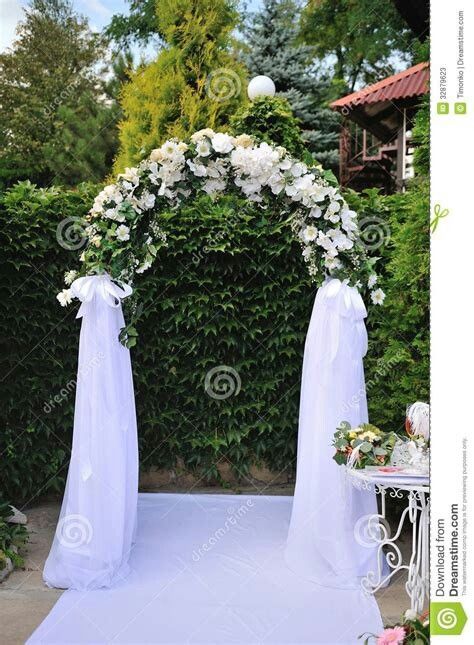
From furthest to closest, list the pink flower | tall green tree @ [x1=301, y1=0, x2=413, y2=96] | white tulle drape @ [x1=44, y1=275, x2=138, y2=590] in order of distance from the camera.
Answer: tall green tree @ [x1=301, y1=0, x2=413, y2=96]
white tulle drape @ [x1=44, y1=275, x2=138, y2=590]
the pink flower

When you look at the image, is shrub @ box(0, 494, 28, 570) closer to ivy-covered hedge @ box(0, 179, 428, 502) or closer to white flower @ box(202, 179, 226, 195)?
ivy-covered hedge @ box(0, 179, 428, 502)

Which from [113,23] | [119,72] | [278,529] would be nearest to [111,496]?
[278,529]

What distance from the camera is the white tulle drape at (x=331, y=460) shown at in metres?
4.36

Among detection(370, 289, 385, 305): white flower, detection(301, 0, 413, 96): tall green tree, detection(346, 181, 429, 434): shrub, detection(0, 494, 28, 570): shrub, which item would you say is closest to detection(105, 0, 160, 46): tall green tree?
detection(301, 0, 413, 96): tall green tree

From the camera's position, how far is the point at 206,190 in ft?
15.1

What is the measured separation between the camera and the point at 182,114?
8.69m

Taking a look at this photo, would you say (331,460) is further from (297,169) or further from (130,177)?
(130,177)

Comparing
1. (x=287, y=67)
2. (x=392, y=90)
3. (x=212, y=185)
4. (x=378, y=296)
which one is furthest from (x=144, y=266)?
(x=287, y=67)

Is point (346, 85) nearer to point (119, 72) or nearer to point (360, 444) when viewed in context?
point (119, 72)

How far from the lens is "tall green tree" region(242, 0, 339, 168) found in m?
13.8

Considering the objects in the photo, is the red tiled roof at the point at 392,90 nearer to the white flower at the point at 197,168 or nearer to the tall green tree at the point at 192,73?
the tall green tree at the point at 192,73

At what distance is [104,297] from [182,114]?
493 cm

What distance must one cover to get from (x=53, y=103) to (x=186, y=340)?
41.8ft

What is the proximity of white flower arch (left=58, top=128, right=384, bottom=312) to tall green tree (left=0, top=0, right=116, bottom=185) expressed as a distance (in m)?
10.9
